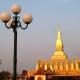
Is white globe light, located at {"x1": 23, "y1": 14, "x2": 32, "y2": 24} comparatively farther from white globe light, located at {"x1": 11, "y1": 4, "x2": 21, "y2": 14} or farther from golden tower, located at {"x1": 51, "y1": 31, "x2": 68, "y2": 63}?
golden tower, located at {"x1": 51, "y1": 31, "x2": 68, "y2": 63}

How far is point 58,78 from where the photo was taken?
72562 millimetres

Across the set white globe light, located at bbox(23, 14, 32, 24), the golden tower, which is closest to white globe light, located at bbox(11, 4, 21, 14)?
white globe light, located at bbox(23, 14, 32, 24)

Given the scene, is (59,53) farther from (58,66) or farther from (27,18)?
(27,18)

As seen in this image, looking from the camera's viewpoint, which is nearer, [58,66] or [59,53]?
[58,66]

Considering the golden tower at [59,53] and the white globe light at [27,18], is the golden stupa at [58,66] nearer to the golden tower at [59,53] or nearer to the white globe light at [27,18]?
the golden tower at [59,53]

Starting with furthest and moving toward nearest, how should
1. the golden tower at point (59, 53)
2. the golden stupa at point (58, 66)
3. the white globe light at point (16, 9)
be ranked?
the golden tower at point (59, 53), the golden stupa at point (58, 66), the white globe light at point (16, 9)

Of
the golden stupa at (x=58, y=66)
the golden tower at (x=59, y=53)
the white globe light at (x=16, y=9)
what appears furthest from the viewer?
the golden tower at (x=59, y=53)

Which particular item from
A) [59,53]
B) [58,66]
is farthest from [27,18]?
[59,53]

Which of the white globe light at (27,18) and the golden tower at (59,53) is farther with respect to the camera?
the golden tower at (59,53)

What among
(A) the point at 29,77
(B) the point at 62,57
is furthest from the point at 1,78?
(B) the point at 62,57

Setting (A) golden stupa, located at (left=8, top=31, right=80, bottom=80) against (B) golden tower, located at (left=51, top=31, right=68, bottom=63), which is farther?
(B) golden tower, located at (left=51, top=31, right=68, bottom=63)

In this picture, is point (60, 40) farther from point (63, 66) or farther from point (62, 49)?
point (63, 66)

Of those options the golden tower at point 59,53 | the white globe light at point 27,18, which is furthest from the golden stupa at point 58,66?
the white globe light at point 27,18

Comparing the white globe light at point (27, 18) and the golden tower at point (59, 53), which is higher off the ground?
the golden tower at point (59, 53)
